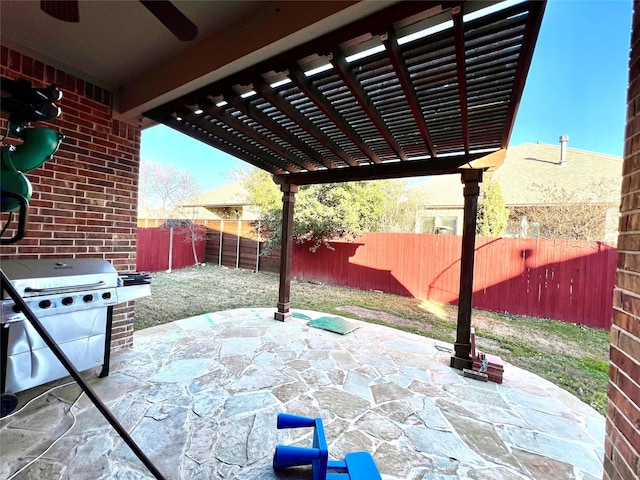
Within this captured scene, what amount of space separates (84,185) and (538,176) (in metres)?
11.8

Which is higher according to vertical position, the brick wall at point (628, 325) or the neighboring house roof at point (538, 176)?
the neighboring house roof at point (538, 176)

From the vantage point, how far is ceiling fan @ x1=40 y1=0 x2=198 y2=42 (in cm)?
96

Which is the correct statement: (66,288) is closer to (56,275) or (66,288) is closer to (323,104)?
(56,275)

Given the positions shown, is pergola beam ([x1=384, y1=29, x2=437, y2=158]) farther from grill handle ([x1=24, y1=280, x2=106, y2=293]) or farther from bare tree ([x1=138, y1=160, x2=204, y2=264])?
bare tree ([x1=138, y1=160, x2=204, y2=264])

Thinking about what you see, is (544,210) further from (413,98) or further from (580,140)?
(413,98)

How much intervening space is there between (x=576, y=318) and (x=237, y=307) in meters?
6.58

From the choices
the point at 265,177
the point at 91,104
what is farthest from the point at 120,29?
the point at 265,177

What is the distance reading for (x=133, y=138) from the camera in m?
3.11

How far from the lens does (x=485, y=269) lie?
6363 mm

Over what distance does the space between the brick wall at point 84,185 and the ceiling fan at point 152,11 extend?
6.31 ft

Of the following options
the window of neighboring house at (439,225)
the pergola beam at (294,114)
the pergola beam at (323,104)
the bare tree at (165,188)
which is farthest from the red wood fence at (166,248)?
the window of neighboring house at (439,225)

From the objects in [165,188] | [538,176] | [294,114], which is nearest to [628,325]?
[294,114]

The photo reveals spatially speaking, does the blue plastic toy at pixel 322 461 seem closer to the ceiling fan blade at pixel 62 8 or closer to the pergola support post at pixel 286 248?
the ceiling fan blade at pixel 62 8

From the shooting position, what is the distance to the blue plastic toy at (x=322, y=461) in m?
1.57
